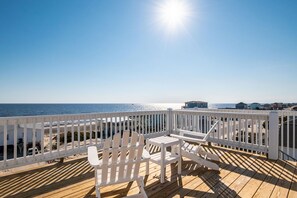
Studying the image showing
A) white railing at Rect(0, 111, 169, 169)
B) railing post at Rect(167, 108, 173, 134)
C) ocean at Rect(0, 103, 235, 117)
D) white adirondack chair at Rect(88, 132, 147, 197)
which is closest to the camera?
white adirondack chair at Rect(88, 132, 147, 197)

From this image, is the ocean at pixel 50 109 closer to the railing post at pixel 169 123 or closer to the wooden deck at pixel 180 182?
the railing post at pixel 169 123

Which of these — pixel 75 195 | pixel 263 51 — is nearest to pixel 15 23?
pixel 75 195

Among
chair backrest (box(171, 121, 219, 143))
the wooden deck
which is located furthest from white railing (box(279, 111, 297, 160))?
chair backrest (box(171, 121, 219, 143))

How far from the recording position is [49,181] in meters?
3.05

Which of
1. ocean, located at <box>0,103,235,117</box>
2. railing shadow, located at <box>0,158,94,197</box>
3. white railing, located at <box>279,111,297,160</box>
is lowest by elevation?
ocean, located at <box>0,103,235,117</box>

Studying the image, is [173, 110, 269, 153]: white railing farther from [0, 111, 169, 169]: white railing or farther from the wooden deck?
[0, 111, 169, 169]: white railing

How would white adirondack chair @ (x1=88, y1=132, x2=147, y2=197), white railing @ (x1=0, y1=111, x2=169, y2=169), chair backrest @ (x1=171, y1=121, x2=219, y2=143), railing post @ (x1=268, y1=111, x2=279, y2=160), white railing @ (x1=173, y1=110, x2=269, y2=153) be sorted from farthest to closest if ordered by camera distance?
white railing @ (x1=173, y1=110, x2=269, y2=153), railing post @ (x1=268, y1=111, x2=279, y2=160), chair backrest @ (x1=171, y1=121, x2=219, y2=143), white railing @ (x1=0, y1=111, x2=169, y2=169), white adirondack chair @ (x1=88, y1=132, x2=147, y2=197)

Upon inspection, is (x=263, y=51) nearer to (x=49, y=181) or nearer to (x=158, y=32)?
Answer: (x=158, y=32)

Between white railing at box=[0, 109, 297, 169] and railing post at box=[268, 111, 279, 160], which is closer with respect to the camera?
white railing at box=[0, 109, 297, 169]

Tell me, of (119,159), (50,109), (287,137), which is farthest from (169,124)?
(50,109)

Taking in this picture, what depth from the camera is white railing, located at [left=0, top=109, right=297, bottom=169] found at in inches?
143

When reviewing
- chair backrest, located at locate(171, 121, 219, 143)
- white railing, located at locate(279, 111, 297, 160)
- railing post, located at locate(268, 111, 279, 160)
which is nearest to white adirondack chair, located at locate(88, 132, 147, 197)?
chair backrest, located at locate(171, 121, 219, 143)

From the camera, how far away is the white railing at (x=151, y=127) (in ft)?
11.9

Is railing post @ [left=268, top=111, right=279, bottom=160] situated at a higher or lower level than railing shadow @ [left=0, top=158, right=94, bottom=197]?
higher
